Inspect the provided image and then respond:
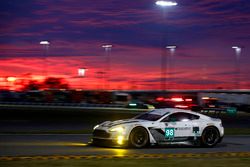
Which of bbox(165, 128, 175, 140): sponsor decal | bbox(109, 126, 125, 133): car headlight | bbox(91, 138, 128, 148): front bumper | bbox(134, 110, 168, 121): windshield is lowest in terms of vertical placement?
bbox(91, 138, 128, 148): front bumper

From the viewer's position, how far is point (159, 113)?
59.0 feet

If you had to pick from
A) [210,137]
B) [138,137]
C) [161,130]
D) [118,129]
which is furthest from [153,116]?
[210,137]

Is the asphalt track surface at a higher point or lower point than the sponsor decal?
lower

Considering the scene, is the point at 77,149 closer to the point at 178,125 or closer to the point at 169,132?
the point at 169,132

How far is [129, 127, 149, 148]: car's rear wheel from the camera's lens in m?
16.9

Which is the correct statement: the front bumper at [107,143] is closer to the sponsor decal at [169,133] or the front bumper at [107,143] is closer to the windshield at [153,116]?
the windshield at [153,116]

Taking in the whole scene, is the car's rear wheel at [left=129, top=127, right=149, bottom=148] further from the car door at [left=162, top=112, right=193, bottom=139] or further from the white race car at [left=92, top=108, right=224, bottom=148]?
the car door at [left=162, top=112, right=193, bottom=139]

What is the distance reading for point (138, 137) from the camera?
1700 centimetres

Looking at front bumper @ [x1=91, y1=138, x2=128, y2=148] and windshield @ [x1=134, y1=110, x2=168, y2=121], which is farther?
windshield @ [x1=134, y1=110, x2=168, y2=121]

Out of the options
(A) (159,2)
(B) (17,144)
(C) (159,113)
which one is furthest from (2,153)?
(A) (159,2)

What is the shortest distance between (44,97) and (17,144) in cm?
8227

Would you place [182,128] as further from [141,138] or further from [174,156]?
[174,156]

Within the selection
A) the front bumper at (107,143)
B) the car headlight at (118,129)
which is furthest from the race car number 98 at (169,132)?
the car headlight at (118,129)

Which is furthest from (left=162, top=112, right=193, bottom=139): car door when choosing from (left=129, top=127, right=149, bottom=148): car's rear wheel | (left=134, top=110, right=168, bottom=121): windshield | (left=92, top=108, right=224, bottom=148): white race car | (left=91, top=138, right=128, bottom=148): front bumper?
(left=91, top=138, right=128, bottom=148): front bumper
